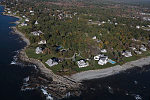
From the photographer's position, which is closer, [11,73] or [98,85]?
[98,85]

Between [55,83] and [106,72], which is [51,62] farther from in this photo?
A: [106,72]

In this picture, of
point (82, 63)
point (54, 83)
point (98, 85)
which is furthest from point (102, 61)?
point (54, 83)

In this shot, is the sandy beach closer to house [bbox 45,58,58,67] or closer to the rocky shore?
the rocky shore

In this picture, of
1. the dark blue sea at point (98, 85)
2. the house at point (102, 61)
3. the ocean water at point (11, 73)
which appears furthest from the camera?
the house at point (102, 61)

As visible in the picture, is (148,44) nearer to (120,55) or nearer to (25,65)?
(120,55)

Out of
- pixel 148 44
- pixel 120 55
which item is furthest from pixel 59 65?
pixel 148 44

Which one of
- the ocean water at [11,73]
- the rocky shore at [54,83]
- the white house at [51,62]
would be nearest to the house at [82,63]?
the rocky shore at [54,83]

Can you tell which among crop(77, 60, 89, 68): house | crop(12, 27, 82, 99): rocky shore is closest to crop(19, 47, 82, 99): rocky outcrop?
crop(12, 27, 82, 99): rocky shore

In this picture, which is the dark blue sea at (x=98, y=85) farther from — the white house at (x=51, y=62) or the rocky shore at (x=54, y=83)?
the white house at (x=51, y=62)
